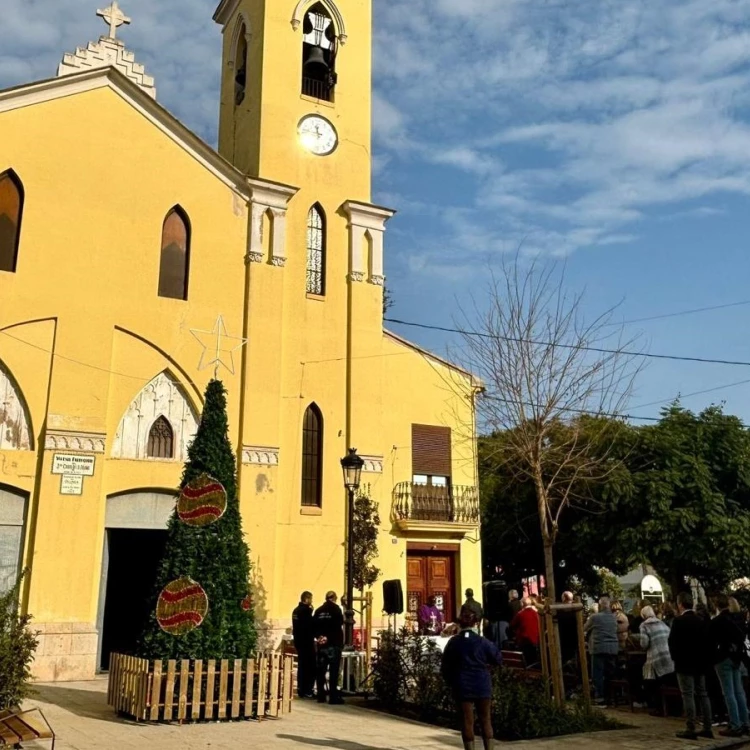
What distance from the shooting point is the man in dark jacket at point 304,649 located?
1384 centimetres

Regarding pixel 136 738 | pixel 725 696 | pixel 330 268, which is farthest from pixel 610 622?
pixel 330 268

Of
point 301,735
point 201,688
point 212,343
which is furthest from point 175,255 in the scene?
point 301,735

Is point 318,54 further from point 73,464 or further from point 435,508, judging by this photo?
point 73,464

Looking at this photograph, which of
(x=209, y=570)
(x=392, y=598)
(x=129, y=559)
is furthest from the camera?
(x=129, y=559)

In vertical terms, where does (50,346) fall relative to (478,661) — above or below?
above

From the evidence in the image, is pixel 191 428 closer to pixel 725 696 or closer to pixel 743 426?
pixel 725 696

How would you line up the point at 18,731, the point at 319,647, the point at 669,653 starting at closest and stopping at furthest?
the point at 18,731 → the point at 669,653 → the point at 319,647

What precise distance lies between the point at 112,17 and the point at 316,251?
272 inches

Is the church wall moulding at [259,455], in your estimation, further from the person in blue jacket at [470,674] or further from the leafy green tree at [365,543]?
the person in blue jacket at [470,674]

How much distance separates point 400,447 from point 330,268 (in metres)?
4.61

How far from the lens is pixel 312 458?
1923cm

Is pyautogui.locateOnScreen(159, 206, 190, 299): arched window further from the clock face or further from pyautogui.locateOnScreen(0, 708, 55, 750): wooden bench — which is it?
pyautogui.locateOnScreen(0, 708, 55, 750): wooden bench

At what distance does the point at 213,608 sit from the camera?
36.4ft

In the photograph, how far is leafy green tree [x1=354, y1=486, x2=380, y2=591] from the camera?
18.2 metres
